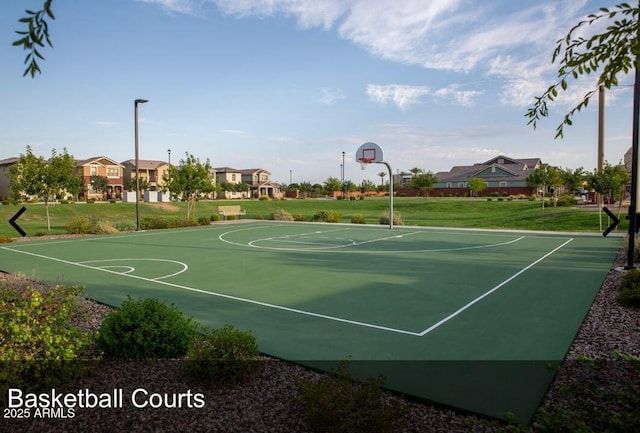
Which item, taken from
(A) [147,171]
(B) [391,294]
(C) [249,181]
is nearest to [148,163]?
(A) [147,171]

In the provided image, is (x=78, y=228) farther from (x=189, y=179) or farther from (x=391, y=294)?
(x=391, y=294)

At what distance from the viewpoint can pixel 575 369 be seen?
4.75m

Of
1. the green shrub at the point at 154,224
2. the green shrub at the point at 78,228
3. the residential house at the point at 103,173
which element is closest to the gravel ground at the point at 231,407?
the green shrub at the point at 78,228

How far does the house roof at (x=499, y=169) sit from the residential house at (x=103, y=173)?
5279cm

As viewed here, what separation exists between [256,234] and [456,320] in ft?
47.2

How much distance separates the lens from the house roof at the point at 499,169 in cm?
7325

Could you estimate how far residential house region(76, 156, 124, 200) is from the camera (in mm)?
61000

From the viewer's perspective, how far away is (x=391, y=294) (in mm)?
8516

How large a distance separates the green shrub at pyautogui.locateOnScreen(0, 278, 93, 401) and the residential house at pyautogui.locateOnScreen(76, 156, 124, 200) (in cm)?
6109

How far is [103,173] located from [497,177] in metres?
60.6

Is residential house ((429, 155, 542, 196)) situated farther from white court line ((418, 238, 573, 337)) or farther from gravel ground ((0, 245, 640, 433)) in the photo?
gravel ground ((0, 245, 640, 433))

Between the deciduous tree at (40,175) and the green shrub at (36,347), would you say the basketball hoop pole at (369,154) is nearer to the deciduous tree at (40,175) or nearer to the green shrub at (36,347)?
the deciduous tree at (40,175)

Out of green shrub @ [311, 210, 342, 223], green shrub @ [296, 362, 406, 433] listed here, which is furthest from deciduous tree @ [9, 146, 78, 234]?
green shrub @ [296, 362, 406, 433]


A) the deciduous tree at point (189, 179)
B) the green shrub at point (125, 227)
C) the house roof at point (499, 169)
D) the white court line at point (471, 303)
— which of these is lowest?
the white court line at point (471, 303)
